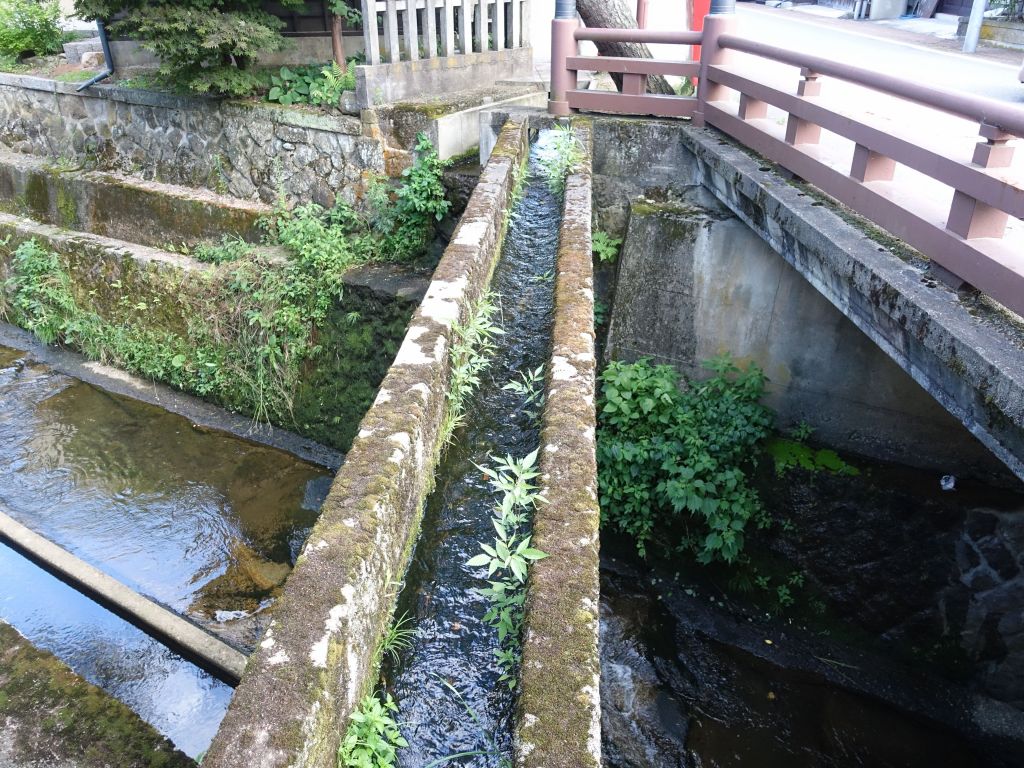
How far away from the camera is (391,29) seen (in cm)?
711

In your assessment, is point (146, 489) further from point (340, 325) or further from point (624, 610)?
point (624, 610)

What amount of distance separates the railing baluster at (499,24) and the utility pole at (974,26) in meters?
7.59

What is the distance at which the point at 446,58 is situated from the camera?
25.5 ft

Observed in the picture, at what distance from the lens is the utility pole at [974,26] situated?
10586 millimetres

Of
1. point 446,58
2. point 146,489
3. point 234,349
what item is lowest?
point 146,489

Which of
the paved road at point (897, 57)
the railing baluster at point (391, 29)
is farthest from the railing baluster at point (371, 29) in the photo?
the paved road at point (897, 57)

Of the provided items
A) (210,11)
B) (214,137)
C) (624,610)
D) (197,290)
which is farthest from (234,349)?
(624,610)

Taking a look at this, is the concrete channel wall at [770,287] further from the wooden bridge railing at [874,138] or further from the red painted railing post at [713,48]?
the red painted railing post at [713,48]

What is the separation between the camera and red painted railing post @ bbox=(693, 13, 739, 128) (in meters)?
6.04

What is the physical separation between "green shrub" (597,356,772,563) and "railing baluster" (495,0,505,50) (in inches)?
184

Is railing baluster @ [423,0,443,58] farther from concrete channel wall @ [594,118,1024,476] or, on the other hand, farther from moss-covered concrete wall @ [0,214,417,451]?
moss-covered concrete wall @ [0,214,417,451]

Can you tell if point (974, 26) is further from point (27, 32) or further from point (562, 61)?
point (27, 32)

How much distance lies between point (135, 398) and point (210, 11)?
166 inches

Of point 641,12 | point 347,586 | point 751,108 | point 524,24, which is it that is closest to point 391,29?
point 524,24
